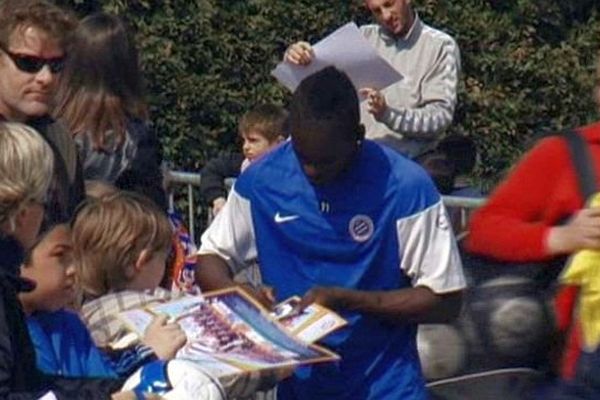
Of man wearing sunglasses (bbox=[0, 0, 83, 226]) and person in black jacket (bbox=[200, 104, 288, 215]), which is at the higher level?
man wearing sunglasses (bbox=[0, 0, 83, 226])

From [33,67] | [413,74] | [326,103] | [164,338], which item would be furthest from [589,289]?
[413,74]

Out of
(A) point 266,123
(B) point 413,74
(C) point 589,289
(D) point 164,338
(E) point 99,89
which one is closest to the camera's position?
(C) point 589,289

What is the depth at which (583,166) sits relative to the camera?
4.82 meters

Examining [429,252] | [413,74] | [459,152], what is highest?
[429,252]

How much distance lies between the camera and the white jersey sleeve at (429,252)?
232 inches

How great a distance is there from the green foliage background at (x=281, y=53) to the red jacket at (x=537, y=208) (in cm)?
754

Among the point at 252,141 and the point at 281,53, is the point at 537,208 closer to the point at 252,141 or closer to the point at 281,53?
the point at 252,141

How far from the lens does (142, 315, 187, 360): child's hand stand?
5195 millimetres

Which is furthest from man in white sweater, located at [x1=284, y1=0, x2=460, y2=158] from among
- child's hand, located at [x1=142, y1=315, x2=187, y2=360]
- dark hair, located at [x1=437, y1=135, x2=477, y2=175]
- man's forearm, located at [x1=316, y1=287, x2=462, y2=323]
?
child's hand, located at [x1=142, y1=315, x2=187, y2=360]

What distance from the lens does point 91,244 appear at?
5738 millimetres

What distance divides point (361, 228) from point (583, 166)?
3.85 ft

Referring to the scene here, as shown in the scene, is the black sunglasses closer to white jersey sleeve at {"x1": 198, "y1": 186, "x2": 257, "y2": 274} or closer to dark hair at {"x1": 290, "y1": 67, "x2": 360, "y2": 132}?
white jersey sleeve at {"x1": 198, "y1": 186, "x2": 257, "y2": 274}

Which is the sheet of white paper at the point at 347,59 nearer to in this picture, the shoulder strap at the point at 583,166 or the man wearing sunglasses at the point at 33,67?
the man wearing sunglasses at the point at 33,67

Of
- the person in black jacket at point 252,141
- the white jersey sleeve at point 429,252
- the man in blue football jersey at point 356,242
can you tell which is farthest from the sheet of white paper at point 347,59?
the white jersey sleeve at point 429,252
